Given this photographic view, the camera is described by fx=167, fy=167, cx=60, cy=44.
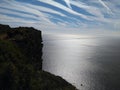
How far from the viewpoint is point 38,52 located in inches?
3883

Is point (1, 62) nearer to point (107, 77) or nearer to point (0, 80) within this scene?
point (0, 80)

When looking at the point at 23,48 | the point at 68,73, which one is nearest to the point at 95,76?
the point at 68,73

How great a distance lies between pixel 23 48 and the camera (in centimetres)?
8188

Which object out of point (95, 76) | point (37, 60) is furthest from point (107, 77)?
point (37, 60)

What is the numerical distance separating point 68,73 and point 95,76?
27180 millimetres

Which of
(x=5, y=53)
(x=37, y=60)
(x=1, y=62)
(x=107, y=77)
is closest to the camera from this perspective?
(x=1, y=62)

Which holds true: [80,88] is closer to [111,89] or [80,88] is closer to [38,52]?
[111,89]

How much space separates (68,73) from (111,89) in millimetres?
54689

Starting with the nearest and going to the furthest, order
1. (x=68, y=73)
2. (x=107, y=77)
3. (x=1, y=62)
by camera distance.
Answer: (x=1, y=62), (x=107, y=77), (x=68, y=73)

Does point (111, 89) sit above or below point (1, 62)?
below

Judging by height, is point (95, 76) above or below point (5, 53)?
below

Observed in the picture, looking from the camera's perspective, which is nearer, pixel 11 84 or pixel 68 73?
pixel 11 84

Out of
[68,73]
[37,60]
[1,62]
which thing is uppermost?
[1,62]

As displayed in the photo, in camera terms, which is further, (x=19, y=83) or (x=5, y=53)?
(x=5, y=53)
